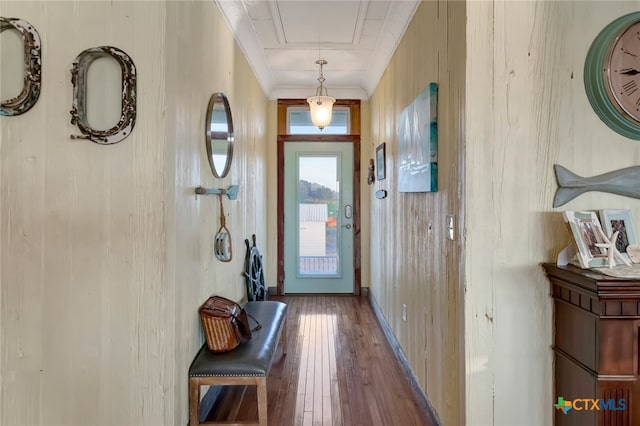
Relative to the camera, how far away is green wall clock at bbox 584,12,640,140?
1.52 meters

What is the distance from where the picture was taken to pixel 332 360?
2904 mm

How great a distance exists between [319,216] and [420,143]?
9.01 feet

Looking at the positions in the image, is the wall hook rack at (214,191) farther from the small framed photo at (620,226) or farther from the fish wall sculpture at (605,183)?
the small framed photo at (620,226)

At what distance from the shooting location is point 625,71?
152 centimetres

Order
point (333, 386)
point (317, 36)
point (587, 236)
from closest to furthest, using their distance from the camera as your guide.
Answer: point (587, 236) < point (333, 386) < point (317, 36)

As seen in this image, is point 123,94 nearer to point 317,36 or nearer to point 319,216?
point 317,36

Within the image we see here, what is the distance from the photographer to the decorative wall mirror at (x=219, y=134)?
2197 millimetres

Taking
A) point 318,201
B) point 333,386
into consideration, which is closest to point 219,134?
point 333,386

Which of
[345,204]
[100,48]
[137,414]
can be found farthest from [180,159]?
[345,204]

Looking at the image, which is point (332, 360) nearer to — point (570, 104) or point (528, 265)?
point (528, 265)

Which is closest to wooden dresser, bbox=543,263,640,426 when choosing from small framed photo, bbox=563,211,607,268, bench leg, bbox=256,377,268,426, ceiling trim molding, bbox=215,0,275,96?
small framed photo, bbox=563,211,607,268

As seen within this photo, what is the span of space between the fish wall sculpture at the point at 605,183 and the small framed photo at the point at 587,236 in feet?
0.41

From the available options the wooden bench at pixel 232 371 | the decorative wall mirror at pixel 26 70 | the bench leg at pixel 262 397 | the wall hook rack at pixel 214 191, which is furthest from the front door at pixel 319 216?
the decorative wall mirror at pixel 26 70

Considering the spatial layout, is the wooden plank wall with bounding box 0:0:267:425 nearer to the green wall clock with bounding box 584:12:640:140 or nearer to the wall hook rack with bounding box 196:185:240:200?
the wall hook rack with bounding box 196:185:240:200
